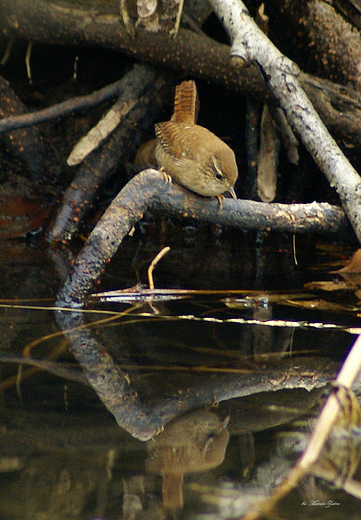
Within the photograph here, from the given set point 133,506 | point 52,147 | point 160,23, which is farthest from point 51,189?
point 133,506

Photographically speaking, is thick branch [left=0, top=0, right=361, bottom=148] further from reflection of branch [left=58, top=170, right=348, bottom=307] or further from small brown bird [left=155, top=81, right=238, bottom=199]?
reflection of branch [left=58, top=170, right=348, bottom=307]

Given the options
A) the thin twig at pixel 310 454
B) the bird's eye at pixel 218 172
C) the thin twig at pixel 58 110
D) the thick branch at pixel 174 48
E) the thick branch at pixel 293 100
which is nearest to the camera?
the thin twig at pixel 310 454

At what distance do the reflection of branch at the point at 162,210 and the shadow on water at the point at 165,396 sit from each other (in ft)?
0.70

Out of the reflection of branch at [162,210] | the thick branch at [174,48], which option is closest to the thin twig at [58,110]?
the thick branch at [174,48]

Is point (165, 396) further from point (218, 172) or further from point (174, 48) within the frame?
point (174, 48)

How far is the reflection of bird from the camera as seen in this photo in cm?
130

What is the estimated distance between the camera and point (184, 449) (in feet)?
4.88

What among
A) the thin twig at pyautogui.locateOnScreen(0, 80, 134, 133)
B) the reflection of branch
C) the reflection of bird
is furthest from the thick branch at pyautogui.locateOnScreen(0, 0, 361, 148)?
the reflection of bird

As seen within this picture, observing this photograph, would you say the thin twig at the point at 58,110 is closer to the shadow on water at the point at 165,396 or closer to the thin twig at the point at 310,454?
the shadow on water at the point at 165,396

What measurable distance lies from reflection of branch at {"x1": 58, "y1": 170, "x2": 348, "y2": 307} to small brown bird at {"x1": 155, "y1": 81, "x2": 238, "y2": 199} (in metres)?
0.09

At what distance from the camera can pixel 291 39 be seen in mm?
4199

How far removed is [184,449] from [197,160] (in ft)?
5.92

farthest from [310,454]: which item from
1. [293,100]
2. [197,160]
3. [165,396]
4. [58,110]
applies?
[58,110]

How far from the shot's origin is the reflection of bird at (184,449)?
130cm
